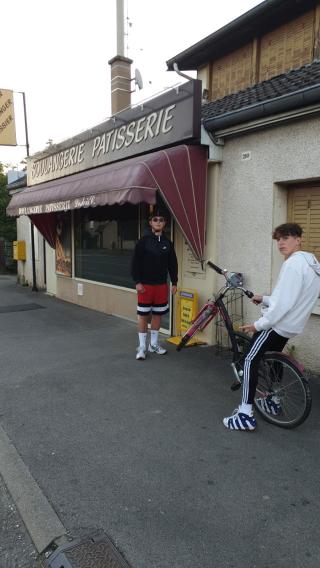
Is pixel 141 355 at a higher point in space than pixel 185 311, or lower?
lower

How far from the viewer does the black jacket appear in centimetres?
560

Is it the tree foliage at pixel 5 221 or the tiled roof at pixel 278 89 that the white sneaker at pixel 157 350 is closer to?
the tiled roof at pixel 278 89

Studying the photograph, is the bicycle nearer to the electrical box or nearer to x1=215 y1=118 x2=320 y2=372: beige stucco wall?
x1=215 y1=118 x2=320 y2=372: beige stucco wall

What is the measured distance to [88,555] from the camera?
2291 mm

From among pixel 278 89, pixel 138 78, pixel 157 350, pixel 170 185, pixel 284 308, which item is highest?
pixel 138 78

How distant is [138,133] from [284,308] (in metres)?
4.52

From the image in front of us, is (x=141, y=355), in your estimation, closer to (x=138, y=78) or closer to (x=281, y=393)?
(x=281, y=393)

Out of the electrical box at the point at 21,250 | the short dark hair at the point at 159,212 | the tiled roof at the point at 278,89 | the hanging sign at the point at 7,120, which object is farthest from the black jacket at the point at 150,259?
the electrical box at the point at 21,250

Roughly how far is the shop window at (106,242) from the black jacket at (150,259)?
222 centimetres

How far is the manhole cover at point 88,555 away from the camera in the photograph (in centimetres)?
223

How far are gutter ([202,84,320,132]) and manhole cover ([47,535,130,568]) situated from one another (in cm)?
430

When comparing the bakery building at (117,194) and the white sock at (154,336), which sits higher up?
the bakery building at (117,194)

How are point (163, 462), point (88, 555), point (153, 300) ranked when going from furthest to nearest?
point (153, 300), point (163, 462), point (88, 555)

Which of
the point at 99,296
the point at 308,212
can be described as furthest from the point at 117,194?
the point at 99,296
